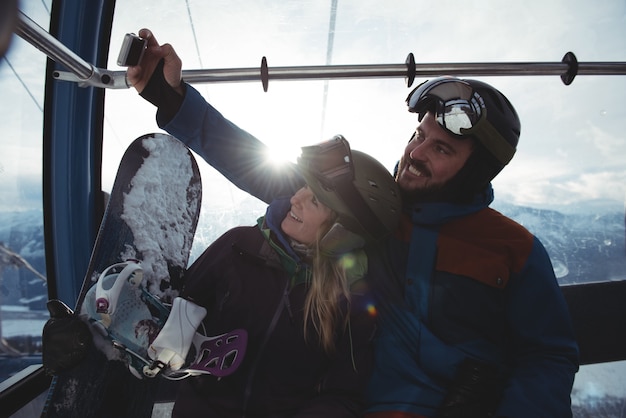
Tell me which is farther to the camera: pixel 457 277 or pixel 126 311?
pixel 457 277

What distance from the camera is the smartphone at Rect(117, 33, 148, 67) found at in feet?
4.70

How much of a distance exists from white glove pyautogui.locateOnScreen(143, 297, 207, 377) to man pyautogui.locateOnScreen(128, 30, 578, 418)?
82 centimetres

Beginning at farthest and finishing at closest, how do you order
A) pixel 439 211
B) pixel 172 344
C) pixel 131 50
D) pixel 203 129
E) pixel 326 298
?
pixel 203 129, pixel 439 211, pixel 326 298, pixel 131 50, pixel 172 344

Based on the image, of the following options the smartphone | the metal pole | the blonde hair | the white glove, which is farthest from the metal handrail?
the white glove

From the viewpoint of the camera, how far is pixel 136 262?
65.3 inches

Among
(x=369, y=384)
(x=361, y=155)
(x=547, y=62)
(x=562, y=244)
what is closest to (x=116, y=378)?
(x=369, y=384)

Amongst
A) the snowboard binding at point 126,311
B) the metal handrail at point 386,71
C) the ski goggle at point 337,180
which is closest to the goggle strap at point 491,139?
the metal handrail at point 386,71

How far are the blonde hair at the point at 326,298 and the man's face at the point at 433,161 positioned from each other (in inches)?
20.8

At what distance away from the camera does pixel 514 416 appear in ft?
4.64

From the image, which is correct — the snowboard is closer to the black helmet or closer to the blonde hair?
the blonde hair

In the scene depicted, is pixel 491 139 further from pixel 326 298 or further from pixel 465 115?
pixel 326 298

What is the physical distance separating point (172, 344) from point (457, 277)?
1186mm

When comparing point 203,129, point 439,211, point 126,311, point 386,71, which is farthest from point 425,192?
point 126,311

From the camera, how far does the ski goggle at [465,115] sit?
5.48 ft
